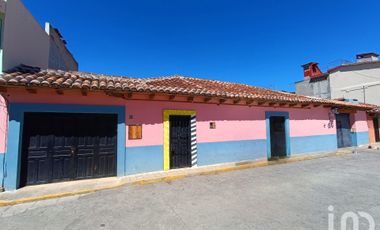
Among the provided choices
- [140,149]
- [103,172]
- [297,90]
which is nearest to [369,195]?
[140,149]

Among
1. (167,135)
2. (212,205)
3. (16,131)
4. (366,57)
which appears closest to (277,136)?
(167,135)

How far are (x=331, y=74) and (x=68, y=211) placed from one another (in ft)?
87.0

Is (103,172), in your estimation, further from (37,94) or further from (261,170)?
(261,170)

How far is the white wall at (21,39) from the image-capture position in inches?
245

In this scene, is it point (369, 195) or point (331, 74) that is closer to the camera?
point (369, 195)

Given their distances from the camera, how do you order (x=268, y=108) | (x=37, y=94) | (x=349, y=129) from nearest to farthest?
(x=37, y=94)
(x=268, y=108)
(x=349, y=129)

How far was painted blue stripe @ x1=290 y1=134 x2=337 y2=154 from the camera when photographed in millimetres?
11344

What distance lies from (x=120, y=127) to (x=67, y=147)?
1813 millimetres

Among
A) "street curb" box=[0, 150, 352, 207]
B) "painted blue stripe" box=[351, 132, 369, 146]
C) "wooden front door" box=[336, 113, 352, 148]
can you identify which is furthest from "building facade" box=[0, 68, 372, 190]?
"painted blue stripe" box=[351, 132, 369, 146]

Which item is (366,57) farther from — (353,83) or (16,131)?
A: (16,131)

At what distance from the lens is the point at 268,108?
10703mm

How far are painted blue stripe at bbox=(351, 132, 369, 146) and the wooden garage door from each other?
1777 cm

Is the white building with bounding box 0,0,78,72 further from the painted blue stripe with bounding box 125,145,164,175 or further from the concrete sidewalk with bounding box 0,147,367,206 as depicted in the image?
the painted blue stripe with bounding box 125,145,164,175

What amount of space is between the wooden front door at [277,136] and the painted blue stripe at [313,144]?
2.09 feet
